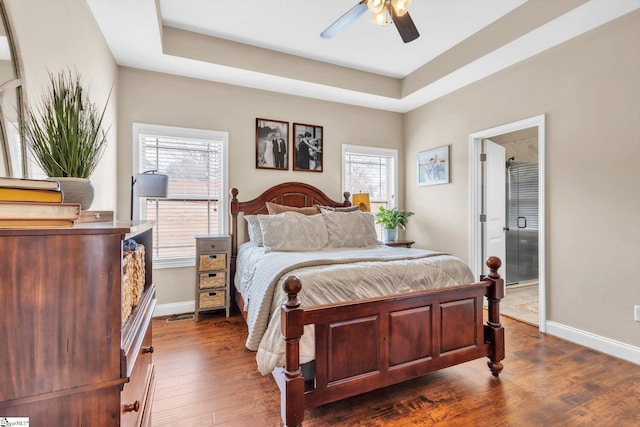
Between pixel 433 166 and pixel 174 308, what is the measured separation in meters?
3.74

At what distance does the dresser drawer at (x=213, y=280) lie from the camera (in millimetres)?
3285

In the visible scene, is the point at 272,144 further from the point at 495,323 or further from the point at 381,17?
the point at 495,323

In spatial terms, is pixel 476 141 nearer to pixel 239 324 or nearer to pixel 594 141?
pixel 594 141

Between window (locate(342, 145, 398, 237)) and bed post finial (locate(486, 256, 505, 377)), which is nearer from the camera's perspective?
bed post finial (locate(486, 256, 505, 377))

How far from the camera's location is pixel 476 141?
3748 mm

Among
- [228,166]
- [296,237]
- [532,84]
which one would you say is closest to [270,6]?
[228,166]

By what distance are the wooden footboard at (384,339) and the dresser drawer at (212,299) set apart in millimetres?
1812

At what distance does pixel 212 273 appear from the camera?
3.32m

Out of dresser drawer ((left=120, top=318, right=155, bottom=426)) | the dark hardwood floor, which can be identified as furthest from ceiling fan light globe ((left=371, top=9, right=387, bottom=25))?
the dark hardwood floor

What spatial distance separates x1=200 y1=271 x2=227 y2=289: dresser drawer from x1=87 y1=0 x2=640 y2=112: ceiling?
2.22 meters

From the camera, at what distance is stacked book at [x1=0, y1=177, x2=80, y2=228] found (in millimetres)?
708

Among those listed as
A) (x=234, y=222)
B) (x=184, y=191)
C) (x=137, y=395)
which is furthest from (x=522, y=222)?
(x=137, y=395)

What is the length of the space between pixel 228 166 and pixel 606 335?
401cm

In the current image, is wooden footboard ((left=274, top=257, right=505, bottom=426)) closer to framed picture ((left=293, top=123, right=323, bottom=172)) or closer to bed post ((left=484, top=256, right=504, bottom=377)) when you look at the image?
bed post ((left=484, top=256, right=504, bottom=377))
